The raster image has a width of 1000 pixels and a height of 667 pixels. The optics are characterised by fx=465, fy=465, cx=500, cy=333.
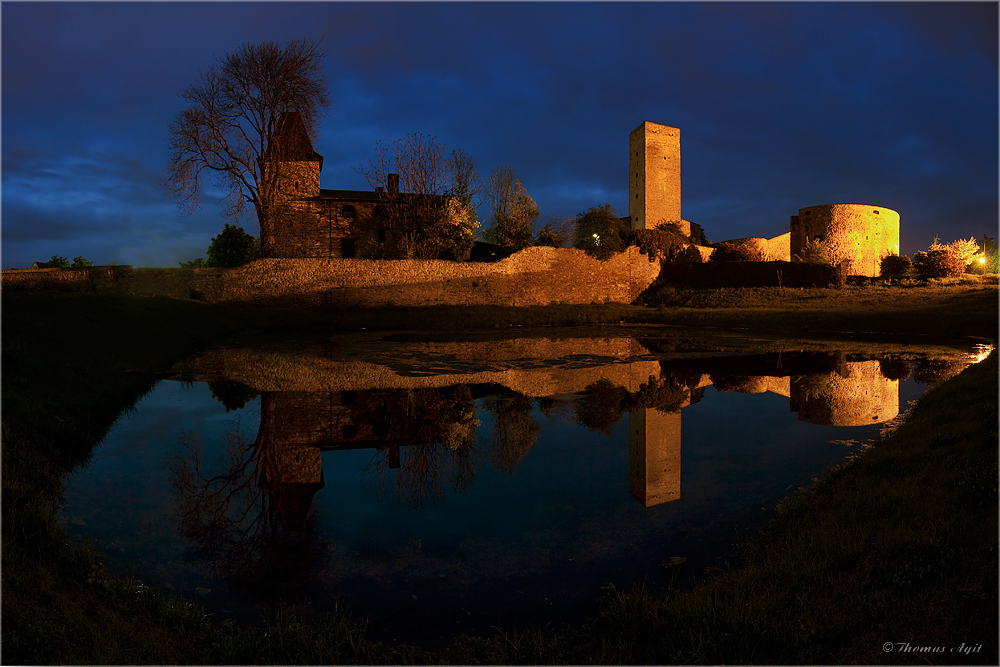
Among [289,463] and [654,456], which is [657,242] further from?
[289,463]

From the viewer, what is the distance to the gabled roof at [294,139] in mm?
32531

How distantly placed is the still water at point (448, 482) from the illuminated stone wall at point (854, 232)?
5204 centimetres

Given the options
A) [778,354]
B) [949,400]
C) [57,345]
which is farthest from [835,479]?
[57,345]

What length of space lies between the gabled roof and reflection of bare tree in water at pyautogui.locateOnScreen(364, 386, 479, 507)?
3055cm

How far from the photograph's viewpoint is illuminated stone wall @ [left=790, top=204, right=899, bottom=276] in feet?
171

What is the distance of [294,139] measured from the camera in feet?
113

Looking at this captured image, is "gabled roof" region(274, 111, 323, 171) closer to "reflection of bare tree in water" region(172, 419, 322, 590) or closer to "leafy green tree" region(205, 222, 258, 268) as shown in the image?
"leafy green tree" region(205, 222, 258, 268)

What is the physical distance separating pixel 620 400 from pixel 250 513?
6263 millimetres

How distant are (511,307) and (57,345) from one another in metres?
24.6

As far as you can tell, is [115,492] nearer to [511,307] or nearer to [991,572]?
[991,572]

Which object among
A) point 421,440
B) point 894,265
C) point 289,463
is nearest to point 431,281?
point 421,440

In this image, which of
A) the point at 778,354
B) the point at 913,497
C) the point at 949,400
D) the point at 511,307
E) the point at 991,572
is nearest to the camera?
the point at 991,572

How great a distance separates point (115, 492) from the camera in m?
4.82

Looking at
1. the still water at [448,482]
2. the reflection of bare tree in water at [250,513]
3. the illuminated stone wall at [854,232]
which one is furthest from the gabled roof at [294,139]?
the illuminated stone wall at [854,232]
